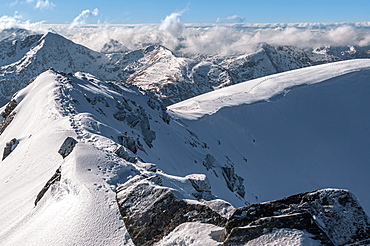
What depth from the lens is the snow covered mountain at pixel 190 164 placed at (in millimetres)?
10312

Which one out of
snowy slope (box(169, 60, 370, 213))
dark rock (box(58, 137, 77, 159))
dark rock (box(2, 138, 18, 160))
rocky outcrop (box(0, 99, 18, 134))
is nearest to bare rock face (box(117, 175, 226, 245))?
dark rock (box(58, 137, 77, 159))

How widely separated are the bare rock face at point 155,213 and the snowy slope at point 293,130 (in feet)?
118

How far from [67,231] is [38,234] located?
6.67 ft

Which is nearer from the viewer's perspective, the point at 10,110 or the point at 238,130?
the point at 10,110

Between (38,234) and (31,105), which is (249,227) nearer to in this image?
(38,234)

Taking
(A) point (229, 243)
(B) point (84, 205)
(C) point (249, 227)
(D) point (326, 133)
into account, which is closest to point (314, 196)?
(C) point (249, 227)

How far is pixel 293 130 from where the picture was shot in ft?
228

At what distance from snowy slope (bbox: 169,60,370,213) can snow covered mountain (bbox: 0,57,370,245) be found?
0.88 ft

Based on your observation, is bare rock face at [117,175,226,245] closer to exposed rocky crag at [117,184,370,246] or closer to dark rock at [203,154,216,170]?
exposed rocky crag at [117,184,370,246]

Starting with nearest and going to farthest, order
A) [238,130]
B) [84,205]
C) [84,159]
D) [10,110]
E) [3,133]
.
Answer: [84,205]
[84,159]
[3,133]
[10,110]
[238,130]

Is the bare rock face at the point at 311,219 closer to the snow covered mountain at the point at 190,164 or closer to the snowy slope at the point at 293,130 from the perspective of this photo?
the snow covered mountain at the point at 190,164

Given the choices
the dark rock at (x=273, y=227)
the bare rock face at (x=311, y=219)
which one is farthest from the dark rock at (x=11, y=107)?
the dark rock at (x=273, y=227)

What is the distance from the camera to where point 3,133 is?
141 feet

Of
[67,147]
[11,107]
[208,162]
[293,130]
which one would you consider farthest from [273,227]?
[293,130]
